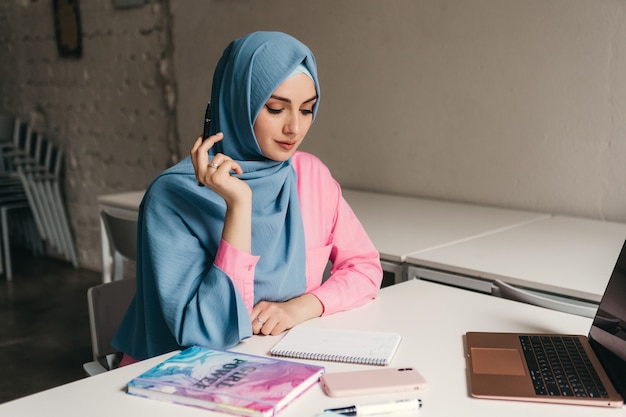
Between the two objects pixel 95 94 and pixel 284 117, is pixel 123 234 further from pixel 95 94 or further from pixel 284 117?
pixel 95 94

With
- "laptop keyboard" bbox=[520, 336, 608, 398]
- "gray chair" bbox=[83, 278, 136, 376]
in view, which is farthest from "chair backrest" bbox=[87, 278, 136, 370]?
"laptop keyboard" bbox=[520, 336, 608, 398]

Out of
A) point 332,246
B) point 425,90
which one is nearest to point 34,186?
point 425,90

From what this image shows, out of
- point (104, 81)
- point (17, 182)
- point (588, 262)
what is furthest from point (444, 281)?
point (17, 182)

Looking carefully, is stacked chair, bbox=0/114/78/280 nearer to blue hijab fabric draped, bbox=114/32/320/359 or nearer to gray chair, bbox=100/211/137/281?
gray chair, bbox=100/211/137/281

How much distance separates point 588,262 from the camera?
6.32 ft

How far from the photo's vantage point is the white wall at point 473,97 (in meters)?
2.43

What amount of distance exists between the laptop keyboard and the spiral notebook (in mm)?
243

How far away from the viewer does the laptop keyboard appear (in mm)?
1080

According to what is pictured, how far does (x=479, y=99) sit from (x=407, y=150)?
1.37 feet

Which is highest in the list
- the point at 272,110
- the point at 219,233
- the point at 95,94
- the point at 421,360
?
the point at 272,110

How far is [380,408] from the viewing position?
103 centimetres

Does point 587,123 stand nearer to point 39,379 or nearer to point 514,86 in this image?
point 514,86

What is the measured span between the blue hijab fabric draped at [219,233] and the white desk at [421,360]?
0.10 metres

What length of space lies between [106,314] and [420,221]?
3.93ft
